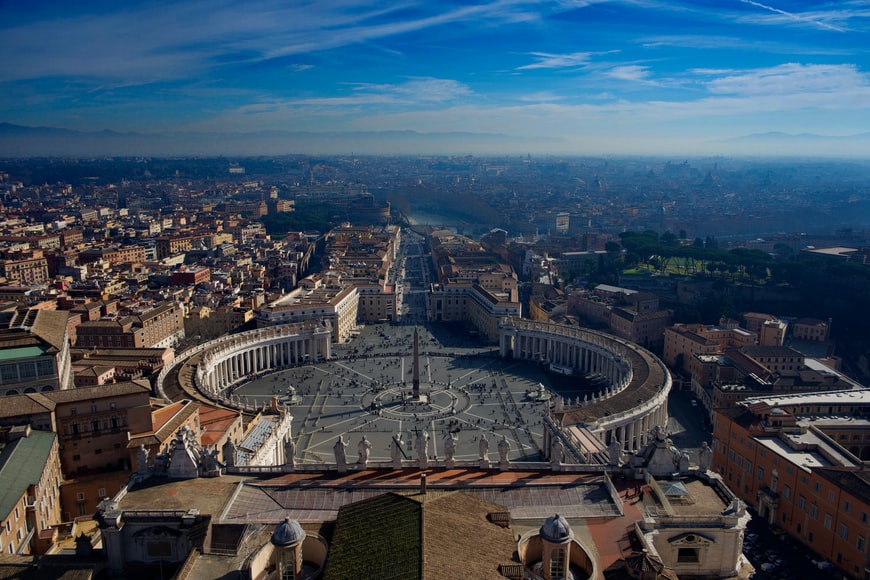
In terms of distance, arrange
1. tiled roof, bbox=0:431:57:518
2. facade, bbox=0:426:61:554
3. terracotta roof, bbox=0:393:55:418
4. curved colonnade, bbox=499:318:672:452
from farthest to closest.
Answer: curved colonnade, bbox=499:318:672:452 → terracotta roof, bbox=0:393:55:418 → tiled roof, bbox=0:431:57:518 → facade, bbox=0:426:61:554

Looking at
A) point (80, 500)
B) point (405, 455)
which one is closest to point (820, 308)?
point (405, 455)

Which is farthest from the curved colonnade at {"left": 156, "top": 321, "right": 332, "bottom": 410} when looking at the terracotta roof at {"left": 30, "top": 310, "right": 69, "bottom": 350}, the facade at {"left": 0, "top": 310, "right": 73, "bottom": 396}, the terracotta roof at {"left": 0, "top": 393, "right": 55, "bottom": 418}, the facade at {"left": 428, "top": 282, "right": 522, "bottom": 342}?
the terracotta roof at {"left": 0, "top": 393, "right": 55, "bottom": 418}

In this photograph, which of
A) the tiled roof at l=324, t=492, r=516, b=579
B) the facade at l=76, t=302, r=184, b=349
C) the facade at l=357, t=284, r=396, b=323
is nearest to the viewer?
the tiled roof at l=324, t=492, r=516, b=579

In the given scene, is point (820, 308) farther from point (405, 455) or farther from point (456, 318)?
point (405, 455)

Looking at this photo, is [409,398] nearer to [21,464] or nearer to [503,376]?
[503,376]

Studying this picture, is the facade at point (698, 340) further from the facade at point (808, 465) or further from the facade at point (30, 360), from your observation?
the facade at point (30, 360)

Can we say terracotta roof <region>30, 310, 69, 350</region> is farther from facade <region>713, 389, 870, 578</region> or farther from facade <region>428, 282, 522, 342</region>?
facade <region>713, 389, 870, 578</region>

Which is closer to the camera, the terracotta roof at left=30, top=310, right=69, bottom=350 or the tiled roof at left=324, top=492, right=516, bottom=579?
the tiled roof at left=324, top=492, right=516, bottom=579
